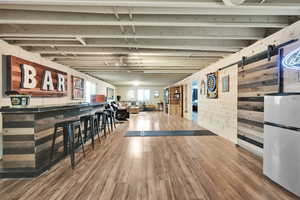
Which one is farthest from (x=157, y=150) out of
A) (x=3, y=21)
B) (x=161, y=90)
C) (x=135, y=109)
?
(x=161, y=90)

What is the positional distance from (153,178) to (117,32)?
2.74 metres

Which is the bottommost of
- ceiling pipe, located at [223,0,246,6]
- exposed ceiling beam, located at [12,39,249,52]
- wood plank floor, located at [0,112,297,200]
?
wood plank floor, located at [0,112,297,200]

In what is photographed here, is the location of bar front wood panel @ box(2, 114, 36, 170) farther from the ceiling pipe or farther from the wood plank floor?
the ceiling pipe

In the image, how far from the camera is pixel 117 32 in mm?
2951

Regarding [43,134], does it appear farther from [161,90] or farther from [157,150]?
[161,90]

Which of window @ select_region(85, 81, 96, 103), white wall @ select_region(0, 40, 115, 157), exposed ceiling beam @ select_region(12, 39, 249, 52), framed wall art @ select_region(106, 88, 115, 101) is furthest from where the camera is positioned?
framed wall art @ select_region(106, 88, 115, 101)

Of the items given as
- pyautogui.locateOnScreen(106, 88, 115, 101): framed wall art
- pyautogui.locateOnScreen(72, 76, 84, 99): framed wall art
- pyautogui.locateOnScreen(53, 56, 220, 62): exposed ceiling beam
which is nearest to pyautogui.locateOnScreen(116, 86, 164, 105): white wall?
pyautogui.locateOnScreen(106, 88, 115, 101): framed wall art

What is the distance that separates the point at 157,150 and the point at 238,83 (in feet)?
9.12

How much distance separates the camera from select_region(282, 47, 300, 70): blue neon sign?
2.39 meters

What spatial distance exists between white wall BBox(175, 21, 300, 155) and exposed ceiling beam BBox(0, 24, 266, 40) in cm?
44

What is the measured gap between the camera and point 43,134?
8.87 ft

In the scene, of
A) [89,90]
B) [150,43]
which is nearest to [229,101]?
[150,43]

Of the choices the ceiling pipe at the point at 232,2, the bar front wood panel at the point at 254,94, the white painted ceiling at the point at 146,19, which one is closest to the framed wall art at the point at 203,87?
the bar front wood panel at the point at 254,94

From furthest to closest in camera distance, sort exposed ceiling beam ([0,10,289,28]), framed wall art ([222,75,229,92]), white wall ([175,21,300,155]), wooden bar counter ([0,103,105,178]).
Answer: framed wall art ([222,75,229,92])
white wall ([175,21,300,155])
wooden bar counter ([0,103,105,178])
exposed ceiling beam ([0,10,289,28])
